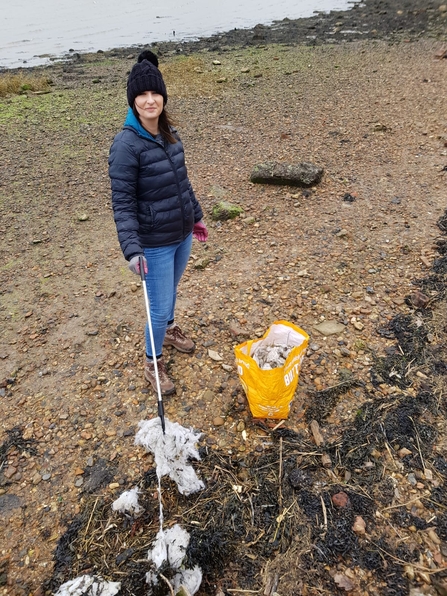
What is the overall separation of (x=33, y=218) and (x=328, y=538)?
21.7ft

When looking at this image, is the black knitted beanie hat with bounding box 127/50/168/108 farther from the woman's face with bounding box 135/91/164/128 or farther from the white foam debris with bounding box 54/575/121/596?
the white foam debris with bounding box 54/575/121/596

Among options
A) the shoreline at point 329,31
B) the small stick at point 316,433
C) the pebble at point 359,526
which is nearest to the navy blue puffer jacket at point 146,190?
the small stick at point 316,433

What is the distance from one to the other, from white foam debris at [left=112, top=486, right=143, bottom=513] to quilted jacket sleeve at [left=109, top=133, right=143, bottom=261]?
1.69 metres

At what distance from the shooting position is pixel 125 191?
290cm

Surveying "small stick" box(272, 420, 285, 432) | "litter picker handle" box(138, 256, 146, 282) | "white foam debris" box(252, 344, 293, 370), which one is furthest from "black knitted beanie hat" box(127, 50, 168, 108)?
"small stick" box(272, 420, 285, 432)

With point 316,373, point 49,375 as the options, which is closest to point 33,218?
point 49,375

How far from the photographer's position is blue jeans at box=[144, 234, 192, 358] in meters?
3.30

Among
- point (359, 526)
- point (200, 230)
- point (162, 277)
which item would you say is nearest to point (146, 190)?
point (162, 277)

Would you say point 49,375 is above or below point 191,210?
below

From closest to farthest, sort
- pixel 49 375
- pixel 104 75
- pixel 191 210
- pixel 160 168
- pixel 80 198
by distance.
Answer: pixel 160 168
pixel 191 210
pixel 49 375
pixel 80 198
pixel 104 75

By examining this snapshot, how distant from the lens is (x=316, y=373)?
3.88 metres

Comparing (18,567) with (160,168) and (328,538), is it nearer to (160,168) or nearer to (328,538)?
(328,538)

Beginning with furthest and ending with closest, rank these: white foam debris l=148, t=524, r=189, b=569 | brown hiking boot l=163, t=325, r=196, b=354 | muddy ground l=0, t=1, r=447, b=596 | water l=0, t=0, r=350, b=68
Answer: water l=0, t=0, r=350, b=68
brown hiking boot l=163, t=325, r=196, b=354
muddy ground l=0, t=1, r=447, b=596
white foam debris l=148, t=524, r=189, b=569

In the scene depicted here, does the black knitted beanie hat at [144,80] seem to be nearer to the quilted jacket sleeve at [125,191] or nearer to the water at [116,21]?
the quilted jacket sleeve at [125,191]
